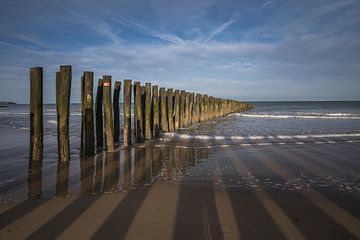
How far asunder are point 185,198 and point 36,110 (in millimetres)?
3720

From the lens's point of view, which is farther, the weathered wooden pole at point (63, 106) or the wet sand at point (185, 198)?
the weathered wooden pole at point (63, 106)

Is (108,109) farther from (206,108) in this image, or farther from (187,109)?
(206,108)

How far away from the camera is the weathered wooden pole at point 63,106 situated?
6.20m

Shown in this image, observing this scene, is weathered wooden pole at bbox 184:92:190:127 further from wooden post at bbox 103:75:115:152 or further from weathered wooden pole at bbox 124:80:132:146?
wooden post at bbox 103:75:115:152

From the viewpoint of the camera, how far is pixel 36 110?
6.00m

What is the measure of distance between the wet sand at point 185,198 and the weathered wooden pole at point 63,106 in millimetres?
351

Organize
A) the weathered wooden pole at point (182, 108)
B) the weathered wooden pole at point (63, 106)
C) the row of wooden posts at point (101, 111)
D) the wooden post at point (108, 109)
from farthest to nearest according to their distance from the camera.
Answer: the weathered wooden pole at point (182, 108)
the wooden post at point (108, 109)
the weathered wooden pole at point (63, 106)
the row of wooden posts at point (101, 111)

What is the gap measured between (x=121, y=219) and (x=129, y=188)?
3.63 feet

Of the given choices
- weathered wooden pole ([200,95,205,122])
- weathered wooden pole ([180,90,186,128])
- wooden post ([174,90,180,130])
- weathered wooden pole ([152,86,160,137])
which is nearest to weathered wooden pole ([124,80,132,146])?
weathered wooden pole ([152,86,160,137])

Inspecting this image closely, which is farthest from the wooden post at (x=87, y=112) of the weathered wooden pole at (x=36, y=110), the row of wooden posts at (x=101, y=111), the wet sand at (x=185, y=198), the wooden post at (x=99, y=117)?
the wooden post at (x=99, y=117)

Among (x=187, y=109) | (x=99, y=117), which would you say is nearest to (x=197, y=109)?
(x=187, y=109)

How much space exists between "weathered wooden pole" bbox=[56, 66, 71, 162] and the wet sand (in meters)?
0.35

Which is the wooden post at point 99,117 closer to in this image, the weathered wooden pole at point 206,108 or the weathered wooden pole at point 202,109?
the weathered wooden pole at point 202,109

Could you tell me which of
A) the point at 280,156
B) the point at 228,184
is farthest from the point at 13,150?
the point at 280,156
